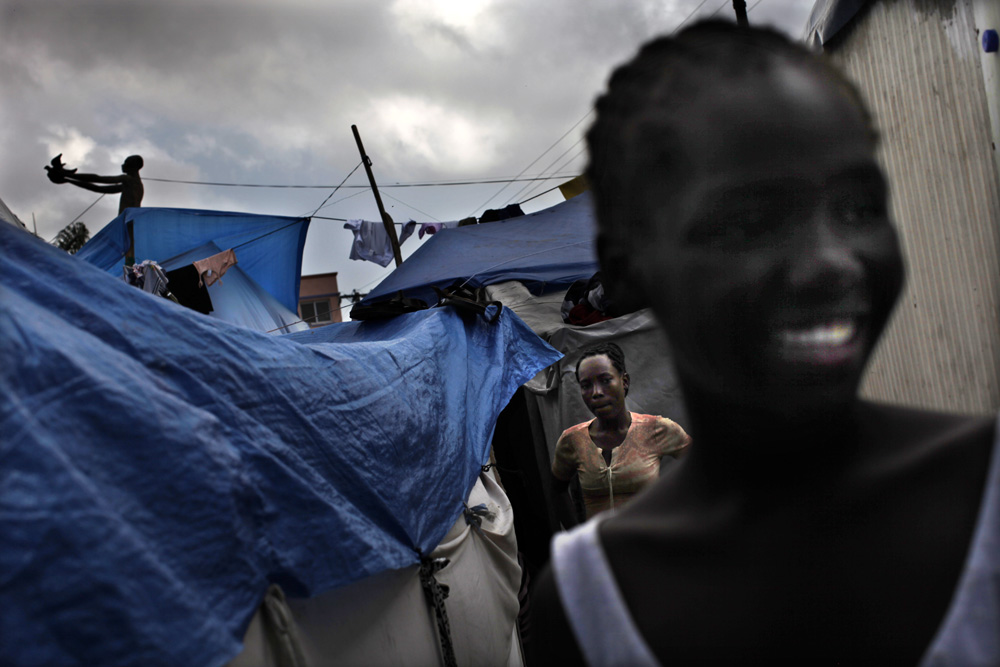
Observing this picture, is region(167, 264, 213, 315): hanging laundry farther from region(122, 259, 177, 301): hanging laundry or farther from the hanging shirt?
the hanging shirt

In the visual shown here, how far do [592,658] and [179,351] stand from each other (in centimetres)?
147

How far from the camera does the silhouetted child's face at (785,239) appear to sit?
0.37 m

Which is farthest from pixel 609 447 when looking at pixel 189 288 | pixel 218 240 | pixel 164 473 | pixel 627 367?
pixel 218 240

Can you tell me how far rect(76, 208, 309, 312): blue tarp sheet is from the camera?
696 centimetres

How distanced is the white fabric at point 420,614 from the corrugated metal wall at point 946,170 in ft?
Answer: 5.45

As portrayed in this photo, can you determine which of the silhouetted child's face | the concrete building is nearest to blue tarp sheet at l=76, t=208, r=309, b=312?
the silhouetted child's face

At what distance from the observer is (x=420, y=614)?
2334 millimetres

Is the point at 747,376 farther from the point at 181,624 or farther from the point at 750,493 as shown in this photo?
the point at 181,624

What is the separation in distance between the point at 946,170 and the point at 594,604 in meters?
0.97

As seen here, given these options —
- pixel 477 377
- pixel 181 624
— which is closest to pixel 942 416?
pixel 181 624

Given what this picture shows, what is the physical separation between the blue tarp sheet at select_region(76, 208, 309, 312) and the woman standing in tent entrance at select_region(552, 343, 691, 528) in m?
5.83

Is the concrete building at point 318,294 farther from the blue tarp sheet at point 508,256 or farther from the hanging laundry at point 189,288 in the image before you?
the hanging laundry at point 189,288

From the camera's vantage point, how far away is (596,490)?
111 inches

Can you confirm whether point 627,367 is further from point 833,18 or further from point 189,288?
point 189,288
